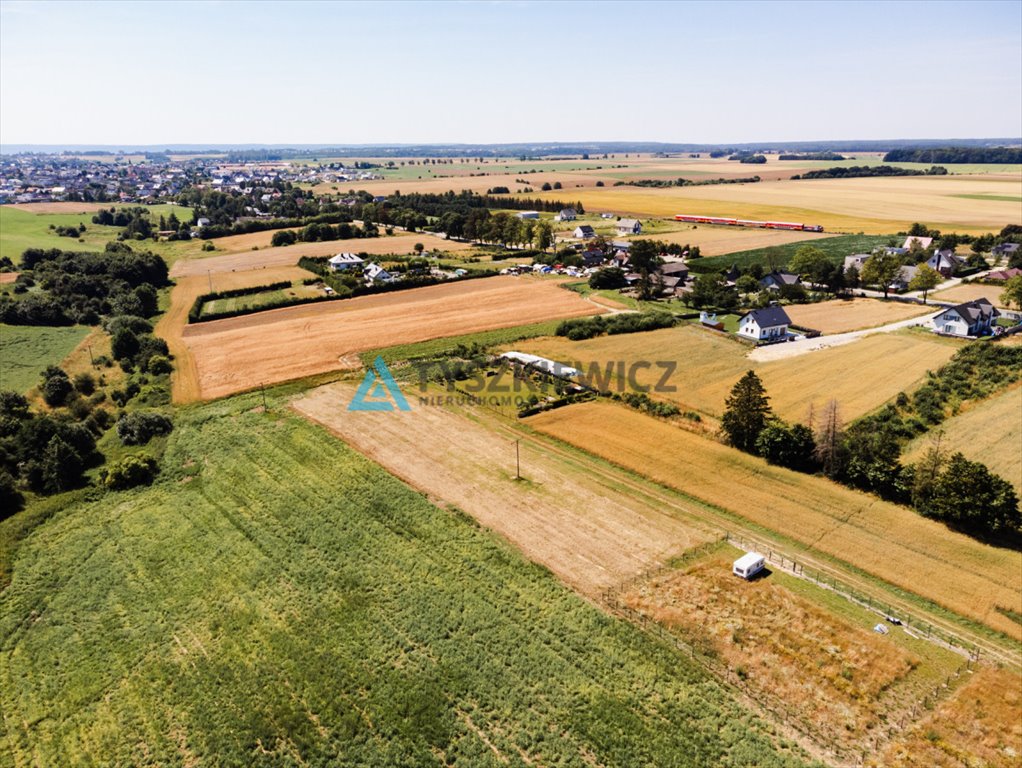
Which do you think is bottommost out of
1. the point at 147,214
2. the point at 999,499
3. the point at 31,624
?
the point at 31,624

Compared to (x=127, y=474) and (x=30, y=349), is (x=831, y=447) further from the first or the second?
(x=30, y=349)

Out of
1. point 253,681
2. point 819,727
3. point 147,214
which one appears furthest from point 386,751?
point 147,214

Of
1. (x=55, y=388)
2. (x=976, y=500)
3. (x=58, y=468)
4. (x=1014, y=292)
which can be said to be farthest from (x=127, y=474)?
(x=1014, y=292)

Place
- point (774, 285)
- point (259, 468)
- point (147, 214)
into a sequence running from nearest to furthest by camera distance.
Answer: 1. point (259, 468)
2. point (774, 285)
3. point (147, 214)

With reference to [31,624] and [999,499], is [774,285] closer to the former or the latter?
[999,499]

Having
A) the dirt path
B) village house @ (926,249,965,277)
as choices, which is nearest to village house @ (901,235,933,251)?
village house @ (926,249,965,277)
